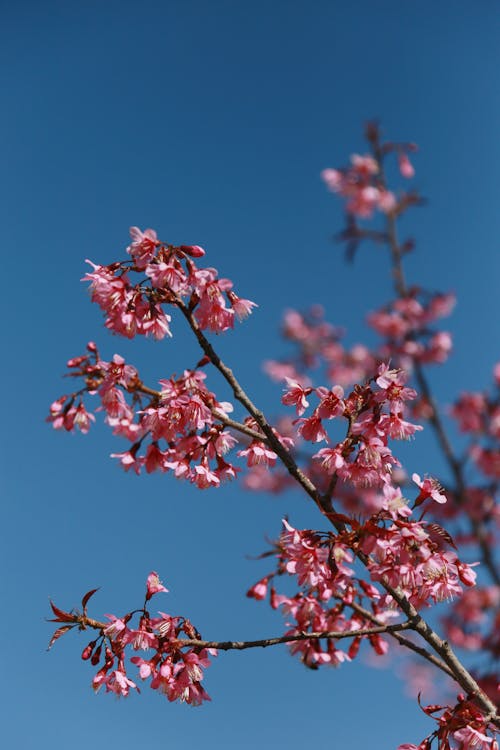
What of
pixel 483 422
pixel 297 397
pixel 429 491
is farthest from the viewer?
pixel 483 422

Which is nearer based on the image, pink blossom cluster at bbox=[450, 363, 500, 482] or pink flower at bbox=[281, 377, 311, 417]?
pink flower at bbox=[281, 377, 311, 417]

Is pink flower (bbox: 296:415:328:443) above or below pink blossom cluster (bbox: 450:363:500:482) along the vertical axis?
below

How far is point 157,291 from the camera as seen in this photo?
278cm

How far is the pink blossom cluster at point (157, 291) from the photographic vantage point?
273 centimetres

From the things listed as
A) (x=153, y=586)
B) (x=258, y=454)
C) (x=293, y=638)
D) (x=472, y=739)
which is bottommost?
(x=472, y=739)

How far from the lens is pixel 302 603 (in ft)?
11.6

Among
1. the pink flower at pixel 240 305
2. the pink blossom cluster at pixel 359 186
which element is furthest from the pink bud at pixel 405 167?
the pink flower at pixel 240 305

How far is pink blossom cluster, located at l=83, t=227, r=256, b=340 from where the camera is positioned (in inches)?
107

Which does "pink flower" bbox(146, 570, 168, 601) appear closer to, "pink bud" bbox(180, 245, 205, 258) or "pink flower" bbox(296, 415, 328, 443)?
"pink flower" bbox(296, 415, 328, 443)

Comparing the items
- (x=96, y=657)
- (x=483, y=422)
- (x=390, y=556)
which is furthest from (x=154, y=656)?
(x=483, y=422)

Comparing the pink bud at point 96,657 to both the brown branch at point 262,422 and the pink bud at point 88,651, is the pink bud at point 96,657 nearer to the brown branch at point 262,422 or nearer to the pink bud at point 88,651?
the pink bud at point 88,651

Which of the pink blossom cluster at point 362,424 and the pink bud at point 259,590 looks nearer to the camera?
the pink blossom cluster at point 362,424

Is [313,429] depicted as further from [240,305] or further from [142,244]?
[142,244]

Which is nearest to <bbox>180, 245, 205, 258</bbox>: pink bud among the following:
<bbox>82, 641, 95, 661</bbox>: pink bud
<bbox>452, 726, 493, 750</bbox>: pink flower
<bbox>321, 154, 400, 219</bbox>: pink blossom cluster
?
<bbox>82, 641, 95, 661</bbox>: pink bud
